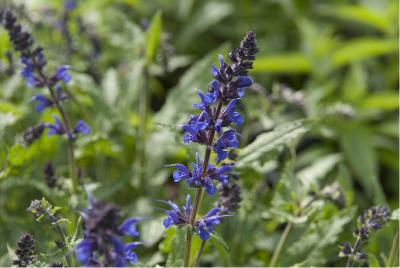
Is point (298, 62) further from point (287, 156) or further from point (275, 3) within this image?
point (287, 156)

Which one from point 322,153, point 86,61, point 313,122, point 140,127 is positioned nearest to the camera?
point 313,122

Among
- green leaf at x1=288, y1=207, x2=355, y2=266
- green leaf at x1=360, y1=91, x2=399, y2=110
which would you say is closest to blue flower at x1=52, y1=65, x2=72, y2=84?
green leaf at x1=288, y1=207, x2=355, y2=266

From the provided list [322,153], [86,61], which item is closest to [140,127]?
[86,61]

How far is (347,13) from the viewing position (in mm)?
6852

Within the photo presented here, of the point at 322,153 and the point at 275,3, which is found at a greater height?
the point at 275,3

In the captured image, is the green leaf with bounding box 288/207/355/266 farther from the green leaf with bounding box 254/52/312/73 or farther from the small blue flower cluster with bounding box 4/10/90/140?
the green leaf with bounding box 254/52/312/73

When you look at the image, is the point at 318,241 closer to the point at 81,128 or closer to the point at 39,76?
the point at 81,128

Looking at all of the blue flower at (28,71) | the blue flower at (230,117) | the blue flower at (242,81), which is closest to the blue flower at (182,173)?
the blue flower at (230,117)

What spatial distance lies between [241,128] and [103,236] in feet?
9.25

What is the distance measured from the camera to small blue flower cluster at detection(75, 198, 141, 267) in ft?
6.49

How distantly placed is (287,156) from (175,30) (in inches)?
144

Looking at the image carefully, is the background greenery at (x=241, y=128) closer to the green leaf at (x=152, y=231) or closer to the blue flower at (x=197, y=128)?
the green leaf at (x=152, y=231)

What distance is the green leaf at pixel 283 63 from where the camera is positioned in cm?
631

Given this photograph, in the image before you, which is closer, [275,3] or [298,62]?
[298,62]
